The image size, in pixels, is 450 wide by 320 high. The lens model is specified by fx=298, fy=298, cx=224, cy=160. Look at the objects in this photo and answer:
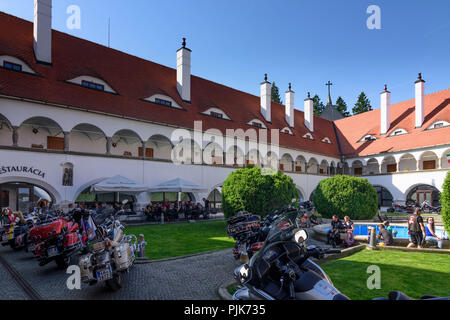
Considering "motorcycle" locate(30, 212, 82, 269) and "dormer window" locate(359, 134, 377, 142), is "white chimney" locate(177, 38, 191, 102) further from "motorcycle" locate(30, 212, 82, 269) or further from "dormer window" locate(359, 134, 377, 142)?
"dormer window" locate(359, 134, 377, 142)

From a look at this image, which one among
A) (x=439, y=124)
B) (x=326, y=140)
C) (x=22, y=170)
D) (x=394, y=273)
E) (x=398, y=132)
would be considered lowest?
(x=394, y=273)

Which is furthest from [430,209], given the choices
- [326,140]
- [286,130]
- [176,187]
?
[176,187]

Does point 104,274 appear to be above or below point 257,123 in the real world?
below

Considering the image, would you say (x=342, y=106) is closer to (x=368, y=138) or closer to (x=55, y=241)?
(x=368, y=138)

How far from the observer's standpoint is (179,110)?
2741 centimetres

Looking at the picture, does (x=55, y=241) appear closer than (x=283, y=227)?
No

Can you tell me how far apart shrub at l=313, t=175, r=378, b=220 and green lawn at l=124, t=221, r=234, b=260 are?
318 inches

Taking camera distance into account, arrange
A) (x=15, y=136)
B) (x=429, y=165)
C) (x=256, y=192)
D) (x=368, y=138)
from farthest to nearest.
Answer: (x=368, y=138), (x=429, y=165), (x=15, y=136), (x=256, y=192)

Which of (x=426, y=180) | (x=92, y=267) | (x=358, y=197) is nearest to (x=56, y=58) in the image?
(x=92, y=267)

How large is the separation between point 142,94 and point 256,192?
14933mm

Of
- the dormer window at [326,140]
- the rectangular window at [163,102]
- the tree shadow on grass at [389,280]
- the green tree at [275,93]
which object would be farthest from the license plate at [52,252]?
the green tree at [275,93]

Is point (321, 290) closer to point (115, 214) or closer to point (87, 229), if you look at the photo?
point (115, 214)

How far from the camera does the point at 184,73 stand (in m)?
29.3
